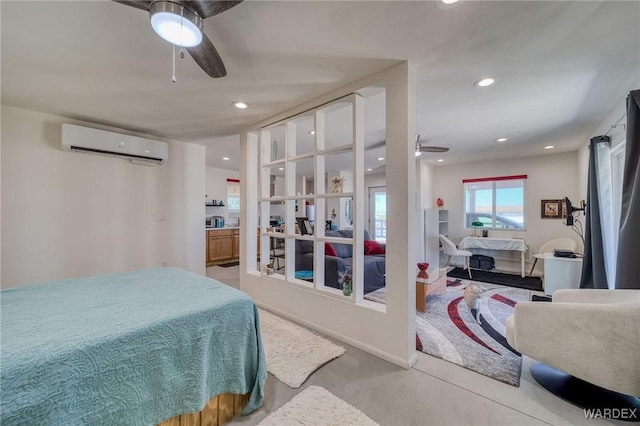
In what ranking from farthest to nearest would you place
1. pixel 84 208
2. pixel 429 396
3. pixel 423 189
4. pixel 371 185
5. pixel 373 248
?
1. pixel 371 185
2. pixel 423 189
3. pixel 373 248
4. pixel 84 208
5. pixel 429 396

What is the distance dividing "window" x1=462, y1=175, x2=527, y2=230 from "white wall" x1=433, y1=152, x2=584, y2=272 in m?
0.11

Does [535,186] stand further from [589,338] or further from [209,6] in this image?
[209,6]

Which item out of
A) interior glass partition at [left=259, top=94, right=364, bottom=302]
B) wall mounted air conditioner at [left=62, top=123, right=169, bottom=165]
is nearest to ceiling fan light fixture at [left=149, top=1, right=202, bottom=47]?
interior glass partition at [left=259, top=94, right=364, bottom=302]

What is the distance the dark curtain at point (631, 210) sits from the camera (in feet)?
6.40

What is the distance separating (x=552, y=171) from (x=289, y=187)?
5353 millimetres

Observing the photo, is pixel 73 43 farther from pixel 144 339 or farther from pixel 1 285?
pixel 1 285

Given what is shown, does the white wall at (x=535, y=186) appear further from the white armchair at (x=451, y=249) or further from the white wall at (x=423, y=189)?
the white armchair at (x=451, y=249)

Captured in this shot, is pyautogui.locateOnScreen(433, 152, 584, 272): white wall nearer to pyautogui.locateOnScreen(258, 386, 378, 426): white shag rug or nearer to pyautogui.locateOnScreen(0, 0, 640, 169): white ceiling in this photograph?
pyautogui.locateOnScreen(0, 0, 640, 169): white ceiling

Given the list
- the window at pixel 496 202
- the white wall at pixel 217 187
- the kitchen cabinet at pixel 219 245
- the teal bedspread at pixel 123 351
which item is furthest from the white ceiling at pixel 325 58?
the white wall at pixel 217 187

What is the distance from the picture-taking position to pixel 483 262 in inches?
217

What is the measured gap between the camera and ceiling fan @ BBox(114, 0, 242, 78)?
120 cm

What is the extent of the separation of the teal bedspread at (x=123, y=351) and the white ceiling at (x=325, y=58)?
1.73 meters

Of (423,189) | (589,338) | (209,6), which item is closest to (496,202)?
(423,189)

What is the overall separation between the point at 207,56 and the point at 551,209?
637cm
